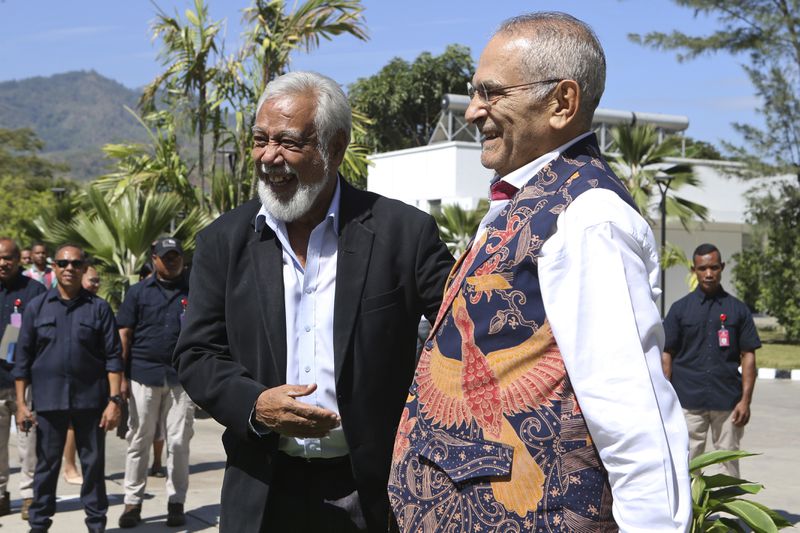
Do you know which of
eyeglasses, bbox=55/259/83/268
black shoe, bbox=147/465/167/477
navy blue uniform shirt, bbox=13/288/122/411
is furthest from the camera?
black shoe, bbox=147/465/167/477

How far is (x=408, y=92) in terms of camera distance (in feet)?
153

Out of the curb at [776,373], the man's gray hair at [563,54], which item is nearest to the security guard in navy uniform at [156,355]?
the man's gray hair at [563,54]

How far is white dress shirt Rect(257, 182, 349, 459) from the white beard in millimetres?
44

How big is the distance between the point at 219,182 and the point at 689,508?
1350 centimetres

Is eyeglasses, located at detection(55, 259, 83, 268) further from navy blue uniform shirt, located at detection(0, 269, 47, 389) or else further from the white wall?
the white wall

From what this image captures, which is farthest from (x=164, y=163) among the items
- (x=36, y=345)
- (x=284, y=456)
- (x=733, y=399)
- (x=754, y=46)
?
(x=754, y=46)

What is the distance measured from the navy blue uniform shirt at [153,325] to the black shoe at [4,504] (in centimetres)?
128

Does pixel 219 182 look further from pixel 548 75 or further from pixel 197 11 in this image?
pixel 548 75

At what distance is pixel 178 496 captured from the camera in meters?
7.67

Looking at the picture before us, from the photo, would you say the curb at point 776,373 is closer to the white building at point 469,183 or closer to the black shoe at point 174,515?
the white building at point 469,183

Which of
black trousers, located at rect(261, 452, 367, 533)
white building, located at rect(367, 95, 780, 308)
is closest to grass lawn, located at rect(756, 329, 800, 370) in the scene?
white building, located at rect(367, 95, 780, 308)

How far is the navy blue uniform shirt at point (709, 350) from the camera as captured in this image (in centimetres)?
796

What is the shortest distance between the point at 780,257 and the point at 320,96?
2506 cm

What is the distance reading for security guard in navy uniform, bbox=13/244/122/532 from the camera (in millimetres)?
6977
